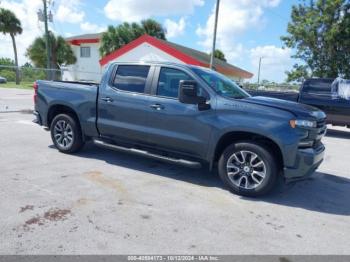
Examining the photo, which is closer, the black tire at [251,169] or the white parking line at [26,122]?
the black tire at [251,169]

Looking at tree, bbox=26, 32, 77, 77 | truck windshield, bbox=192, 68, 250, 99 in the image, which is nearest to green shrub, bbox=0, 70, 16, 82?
tree, bbox=26, 32, 77, 77

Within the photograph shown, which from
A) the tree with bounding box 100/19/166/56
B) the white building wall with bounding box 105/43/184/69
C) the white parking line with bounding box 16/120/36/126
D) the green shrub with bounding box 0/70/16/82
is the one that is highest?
the tree with bounding box 100/19/166/56

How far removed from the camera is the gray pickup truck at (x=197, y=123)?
4668 mm

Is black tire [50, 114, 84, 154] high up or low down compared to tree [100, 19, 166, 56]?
down

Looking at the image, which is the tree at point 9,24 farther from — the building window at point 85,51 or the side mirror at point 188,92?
the side mirror at point 188,92

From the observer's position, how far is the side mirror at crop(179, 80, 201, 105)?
4926 millimetres

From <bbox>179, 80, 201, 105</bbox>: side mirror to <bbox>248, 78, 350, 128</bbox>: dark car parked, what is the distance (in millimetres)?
6411

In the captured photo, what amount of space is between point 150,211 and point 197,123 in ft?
5.21

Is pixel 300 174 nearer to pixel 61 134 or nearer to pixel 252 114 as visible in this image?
pixel 252 114

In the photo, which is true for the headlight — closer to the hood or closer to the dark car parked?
the hood

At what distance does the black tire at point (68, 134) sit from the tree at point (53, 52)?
30.6m

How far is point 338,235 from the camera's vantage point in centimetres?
390

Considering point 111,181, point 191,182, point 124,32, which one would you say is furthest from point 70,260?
point 124,32

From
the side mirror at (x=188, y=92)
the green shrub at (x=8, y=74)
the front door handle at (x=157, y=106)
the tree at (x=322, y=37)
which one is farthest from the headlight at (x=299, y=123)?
the green shrub at (x=8, y=74)
